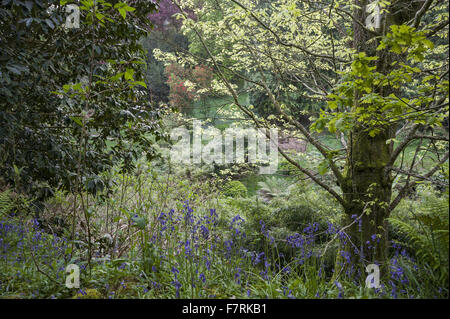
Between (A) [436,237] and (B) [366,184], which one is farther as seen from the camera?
(B) [366,184]

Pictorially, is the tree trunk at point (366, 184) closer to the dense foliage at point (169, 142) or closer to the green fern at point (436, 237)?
the dense foliage at point (169, 142)

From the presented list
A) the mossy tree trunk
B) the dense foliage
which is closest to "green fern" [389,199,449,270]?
the dense foliage

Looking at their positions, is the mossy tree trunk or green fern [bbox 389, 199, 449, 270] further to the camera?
the mossy tree trunk

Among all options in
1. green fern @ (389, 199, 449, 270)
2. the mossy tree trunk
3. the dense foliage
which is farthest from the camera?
the mossy tree trunk

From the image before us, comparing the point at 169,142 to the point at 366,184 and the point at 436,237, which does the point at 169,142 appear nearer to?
the point at 366,184

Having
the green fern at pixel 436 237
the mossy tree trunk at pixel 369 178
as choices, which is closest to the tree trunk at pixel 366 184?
the mossy tree trunk at pixel 369 178

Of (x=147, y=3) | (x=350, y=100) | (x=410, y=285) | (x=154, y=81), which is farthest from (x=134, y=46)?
(x=154, y=81)

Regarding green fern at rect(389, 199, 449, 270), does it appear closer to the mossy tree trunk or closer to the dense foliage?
the dense foliage

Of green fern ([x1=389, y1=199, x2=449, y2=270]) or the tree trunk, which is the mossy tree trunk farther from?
green fern ([x1=389, y1=199, x2=449, y2=270])

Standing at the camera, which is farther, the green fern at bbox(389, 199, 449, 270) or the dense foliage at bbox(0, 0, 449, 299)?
the dense foliage at bbox(0, 0, 449, 299)

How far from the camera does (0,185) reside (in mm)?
4199

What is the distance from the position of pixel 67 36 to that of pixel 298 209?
3.86 metres

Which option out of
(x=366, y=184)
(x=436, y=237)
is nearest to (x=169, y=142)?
(x=366, y=184)

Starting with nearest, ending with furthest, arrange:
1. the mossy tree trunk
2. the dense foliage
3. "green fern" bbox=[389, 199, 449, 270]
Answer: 1. "green fern" bbox=[389, 199, 449, 270]
2. the dense foliage
3. the mossy tree trunk
